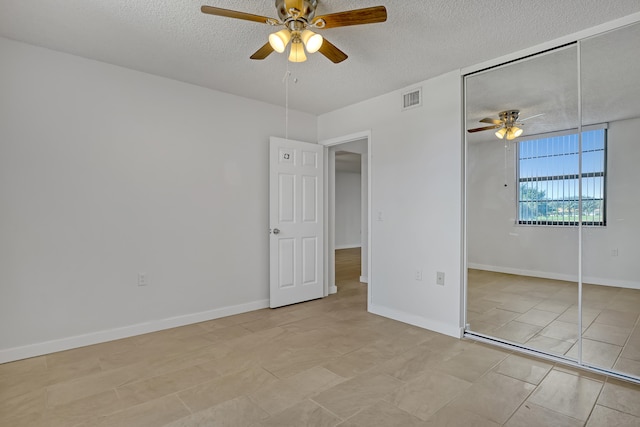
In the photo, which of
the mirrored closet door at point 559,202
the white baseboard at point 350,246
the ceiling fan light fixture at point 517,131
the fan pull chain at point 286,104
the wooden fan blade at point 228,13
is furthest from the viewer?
the white baseboard at point 350,246

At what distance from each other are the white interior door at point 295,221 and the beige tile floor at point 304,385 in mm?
1052

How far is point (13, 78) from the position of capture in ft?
9.23

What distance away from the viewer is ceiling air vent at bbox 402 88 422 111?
3.68m

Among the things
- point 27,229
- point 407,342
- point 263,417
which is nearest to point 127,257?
point 27,229

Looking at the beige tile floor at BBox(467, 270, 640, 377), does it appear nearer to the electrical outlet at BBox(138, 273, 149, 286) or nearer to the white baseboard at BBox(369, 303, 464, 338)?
the white baseboard at BBox(369, 303, 464, 338)

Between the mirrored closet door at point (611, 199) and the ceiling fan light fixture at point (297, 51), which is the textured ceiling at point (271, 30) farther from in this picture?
the mirrored closet door at point (611, 199)

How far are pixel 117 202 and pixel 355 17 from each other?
2759mm

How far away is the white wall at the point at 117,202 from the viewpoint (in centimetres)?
285

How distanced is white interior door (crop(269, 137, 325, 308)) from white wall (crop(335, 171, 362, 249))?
5515mm

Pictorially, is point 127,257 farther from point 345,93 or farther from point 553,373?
point 553,373

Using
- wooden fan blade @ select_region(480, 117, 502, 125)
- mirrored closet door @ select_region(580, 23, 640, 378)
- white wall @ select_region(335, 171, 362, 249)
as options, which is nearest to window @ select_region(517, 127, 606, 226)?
mirrored closet door @ select_region(580, 23, 640, 378)

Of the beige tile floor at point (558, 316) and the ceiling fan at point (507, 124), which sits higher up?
the ceiling fan at point (507, 124)

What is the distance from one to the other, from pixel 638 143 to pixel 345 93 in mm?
2713

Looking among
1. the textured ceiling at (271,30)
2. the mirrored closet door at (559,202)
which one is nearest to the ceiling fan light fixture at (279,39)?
the textured ceiling at (271,30)
